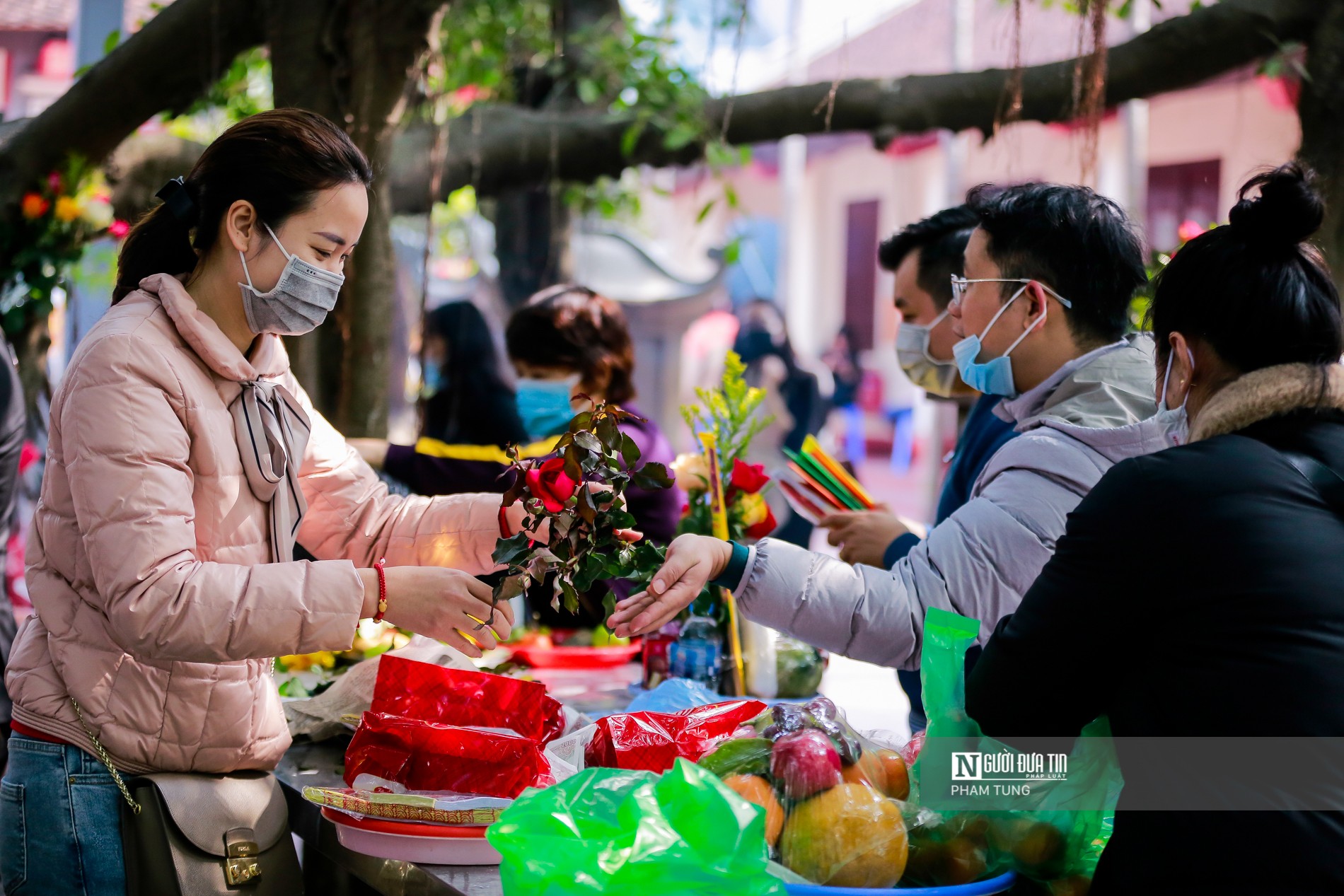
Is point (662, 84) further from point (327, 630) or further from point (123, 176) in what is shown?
point (327, 630)

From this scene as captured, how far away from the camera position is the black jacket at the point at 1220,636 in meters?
1.21

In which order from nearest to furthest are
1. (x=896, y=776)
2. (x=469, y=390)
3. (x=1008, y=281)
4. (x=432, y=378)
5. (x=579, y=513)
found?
(x=896, y=776) → (x=579, y=513) → (x=1008, y=281) → (x=469, y=390) → (x=432, y=378)

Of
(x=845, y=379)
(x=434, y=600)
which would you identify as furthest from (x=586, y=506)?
(x=845, y=379)

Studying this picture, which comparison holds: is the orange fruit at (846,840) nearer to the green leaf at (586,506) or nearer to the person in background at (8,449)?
the green leaf at (586,506)

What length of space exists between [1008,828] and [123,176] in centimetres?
386

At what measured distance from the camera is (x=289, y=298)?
1715 millimetres

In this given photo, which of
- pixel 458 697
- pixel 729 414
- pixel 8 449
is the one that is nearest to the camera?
pixel 458 697

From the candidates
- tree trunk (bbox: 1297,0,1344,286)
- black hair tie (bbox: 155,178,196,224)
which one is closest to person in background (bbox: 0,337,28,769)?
black hair tie (bbox: 155,178,196,224)

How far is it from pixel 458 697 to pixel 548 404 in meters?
1.69

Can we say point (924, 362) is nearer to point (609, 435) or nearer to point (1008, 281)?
point (1008, 281)

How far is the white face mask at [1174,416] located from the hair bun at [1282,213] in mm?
155

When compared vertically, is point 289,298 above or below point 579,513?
above

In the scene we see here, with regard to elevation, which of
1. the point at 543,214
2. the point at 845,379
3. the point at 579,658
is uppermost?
the point at 543,214

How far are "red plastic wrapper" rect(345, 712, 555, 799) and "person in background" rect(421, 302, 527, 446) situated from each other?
243 centimetres
